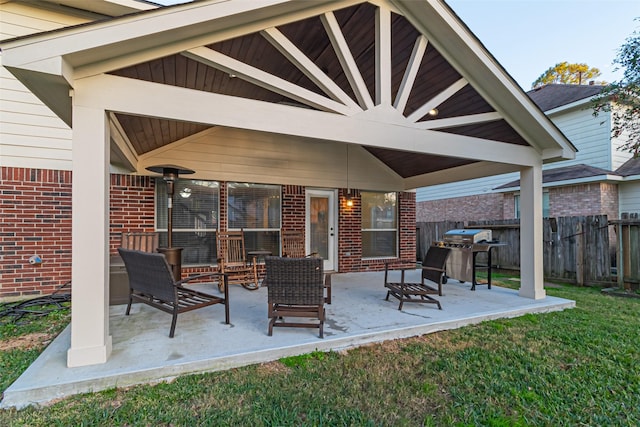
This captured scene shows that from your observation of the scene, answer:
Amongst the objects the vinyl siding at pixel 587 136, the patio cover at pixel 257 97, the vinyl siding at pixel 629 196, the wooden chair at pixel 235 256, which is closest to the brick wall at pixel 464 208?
the vinyl siding at pixel 587 136

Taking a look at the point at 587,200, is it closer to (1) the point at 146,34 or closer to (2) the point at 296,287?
(2) the point at 296,287

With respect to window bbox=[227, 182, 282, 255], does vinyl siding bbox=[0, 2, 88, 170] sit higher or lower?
higher

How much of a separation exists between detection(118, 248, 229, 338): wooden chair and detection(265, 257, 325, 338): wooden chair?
67 cm

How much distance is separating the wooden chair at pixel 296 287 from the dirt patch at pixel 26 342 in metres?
2.29

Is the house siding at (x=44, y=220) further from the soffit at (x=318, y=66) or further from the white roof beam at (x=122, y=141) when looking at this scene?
the soffit at (x=318, y=66)

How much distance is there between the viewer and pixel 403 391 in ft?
7.62

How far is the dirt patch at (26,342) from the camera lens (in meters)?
2.92

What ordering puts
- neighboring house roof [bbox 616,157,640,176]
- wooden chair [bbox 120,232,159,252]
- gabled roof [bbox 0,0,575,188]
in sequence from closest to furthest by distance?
gabled roof [bbox 0,0,575,188], wooden chair [bbox 120,232,159,252], neighboring house roof [bbox 616,157,640,176]

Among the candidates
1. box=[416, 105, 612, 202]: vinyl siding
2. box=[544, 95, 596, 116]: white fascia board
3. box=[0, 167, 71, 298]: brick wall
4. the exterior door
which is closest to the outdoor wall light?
the exterior door

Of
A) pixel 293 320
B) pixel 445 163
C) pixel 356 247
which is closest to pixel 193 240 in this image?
pixel 293 320

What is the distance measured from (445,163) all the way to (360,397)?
506 centimetres

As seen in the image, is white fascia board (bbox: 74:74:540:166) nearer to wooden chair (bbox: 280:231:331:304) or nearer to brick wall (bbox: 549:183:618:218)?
wooden chair (bbox: 280:231:331:304)

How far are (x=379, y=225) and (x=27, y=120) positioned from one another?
698 cm

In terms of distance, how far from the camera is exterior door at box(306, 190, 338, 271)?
6.98 meters
